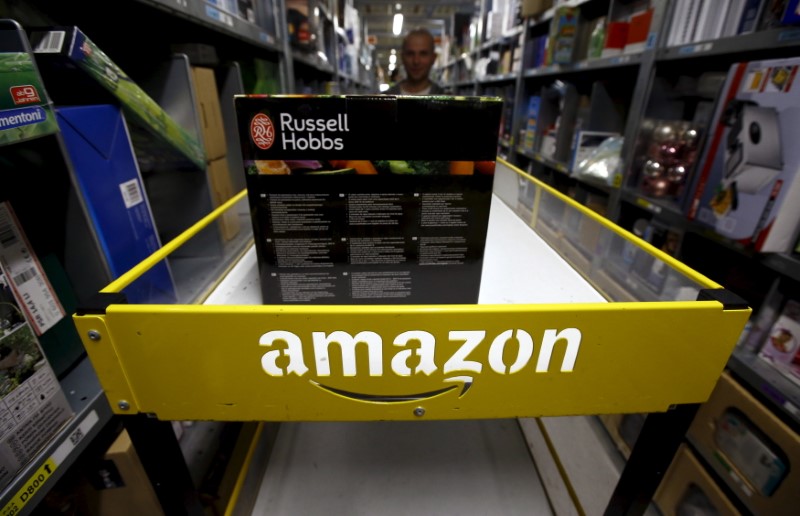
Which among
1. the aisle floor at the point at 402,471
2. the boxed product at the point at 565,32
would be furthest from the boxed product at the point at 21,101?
the boxed product at the point at 565,32

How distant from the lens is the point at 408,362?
476mm

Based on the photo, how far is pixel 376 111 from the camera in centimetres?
47

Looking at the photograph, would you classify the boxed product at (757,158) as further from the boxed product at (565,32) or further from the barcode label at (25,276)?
the barcode label at (25,276)

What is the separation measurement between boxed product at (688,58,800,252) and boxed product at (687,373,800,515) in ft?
1.50

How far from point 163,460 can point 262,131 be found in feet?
1.60

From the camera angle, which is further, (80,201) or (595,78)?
(595,78)

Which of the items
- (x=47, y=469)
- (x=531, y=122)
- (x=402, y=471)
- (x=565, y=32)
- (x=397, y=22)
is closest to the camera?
(x=47, y=469)

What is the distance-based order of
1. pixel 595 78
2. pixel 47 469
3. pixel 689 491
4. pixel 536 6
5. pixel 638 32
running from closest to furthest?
pixel 47 469 → pixel 689 491 → pixel 638 32 → pixel 595 78 → pixel 536 6

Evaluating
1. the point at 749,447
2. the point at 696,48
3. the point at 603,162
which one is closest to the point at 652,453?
the point at 749,447

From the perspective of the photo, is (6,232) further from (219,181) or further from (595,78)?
(595,78)

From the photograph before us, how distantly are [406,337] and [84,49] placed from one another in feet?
2.42

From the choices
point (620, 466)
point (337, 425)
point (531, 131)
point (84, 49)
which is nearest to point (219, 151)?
point (84, 49)

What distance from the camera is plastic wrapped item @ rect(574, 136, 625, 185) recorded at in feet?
6.38

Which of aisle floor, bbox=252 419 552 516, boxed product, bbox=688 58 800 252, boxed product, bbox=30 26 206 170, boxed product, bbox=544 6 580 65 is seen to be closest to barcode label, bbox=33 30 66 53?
boxed product, bbox=30 26 206 170
